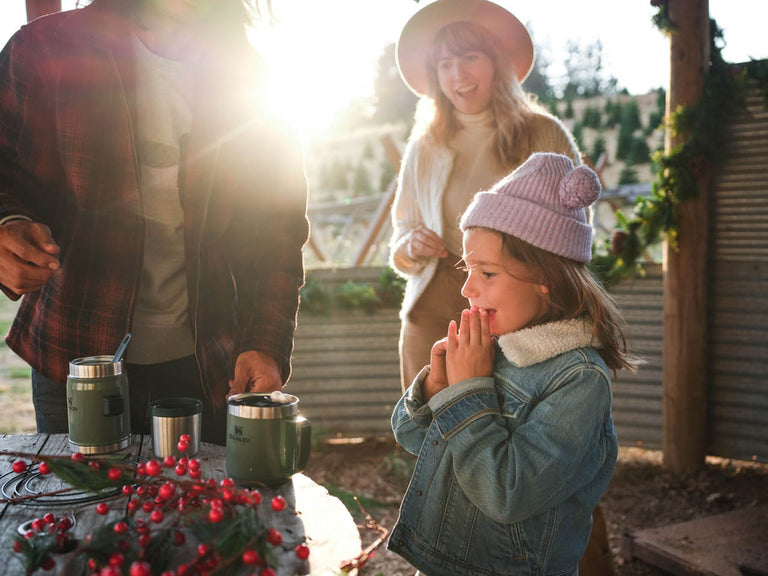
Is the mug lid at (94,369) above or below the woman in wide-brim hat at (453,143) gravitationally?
below

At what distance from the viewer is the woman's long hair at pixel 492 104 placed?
268 cm

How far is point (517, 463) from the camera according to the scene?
133cm

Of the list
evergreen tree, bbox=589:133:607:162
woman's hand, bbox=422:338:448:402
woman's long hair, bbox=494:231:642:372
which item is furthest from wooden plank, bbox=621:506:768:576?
evergreen tree, bbox=589:133:607:162

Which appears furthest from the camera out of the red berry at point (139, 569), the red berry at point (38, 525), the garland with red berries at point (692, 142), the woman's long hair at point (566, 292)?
the garland with red berries at point (692, 142)

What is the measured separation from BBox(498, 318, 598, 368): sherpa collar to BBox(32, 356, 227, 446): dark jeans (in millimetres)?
845

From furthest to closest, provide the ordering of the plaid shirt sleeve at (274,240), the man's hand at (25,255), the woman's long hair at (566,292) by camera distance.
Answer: the plaid shirt sleeve at (274,240) < the woman's long hair at (566,292) < the man's hand at (25,255)

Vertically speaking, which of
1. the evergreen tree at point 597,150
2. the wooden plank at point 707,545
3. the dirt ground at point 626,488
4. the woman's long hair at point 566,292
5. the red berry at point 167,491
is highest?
the evergreen tree at point 597,150

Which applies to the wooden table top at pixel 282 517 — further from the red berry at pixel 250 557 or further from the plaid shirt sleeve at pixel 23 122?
the plaid shirt sleeve at pixel 23 122

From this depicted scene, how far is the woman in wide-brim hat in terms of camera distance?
8.87ft

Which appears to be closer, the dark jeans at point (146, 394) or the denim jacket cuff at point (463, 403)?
the denim jacket cuff at point (463, 403)

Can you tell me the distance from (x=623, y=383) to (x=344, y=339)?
2.09m

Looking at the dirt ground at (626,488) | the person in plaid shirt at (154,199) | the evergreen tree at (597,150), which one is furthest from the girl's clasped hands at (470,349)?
the evergreen tree at (597,150)

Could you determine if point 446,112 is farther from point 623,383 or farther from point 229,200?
point 623,383

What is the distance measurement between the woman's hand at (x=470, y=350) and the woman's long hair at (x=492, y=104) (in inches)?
52.0
